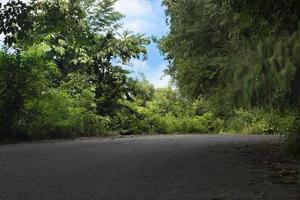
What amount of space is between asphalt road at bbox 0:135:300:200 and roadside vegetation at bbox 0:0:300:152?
2080 millimetres

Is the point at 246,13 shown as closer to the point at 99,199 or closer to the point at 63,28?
the point at 63,28

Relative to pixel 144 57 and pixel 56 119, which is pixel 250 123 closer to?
pixel 144 57

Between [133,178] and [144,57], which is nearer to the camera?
[133,178]

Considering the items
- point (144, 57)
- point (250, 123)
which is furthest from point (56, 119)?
point (250, 123)

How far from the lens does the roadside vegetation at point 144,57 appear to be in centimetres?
1083

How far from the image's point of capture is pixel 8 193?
5664 mm

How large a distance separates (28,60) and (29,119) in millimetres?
1823

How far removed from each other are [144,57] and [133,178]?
2340 centimetres

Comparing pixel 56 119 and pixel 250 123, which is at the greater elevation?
pixel 250 123

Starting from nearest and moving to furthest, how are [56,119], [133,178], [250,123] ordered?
[133,178], [56,119], [250,123]

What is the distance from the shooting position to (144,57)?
1179 inches

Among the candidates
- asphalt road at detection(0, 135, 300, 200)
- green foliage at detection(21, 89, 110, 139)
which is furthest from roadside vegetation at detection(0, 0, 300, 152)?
asphalt road at detection(0, 135, 300, 200)

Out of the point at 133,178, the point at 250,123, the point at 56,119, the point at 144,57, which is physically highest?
the point at 144,57

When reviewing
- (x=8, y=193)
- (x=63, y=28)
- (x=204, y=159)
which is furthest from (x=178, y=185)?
(x=63, y=28)
